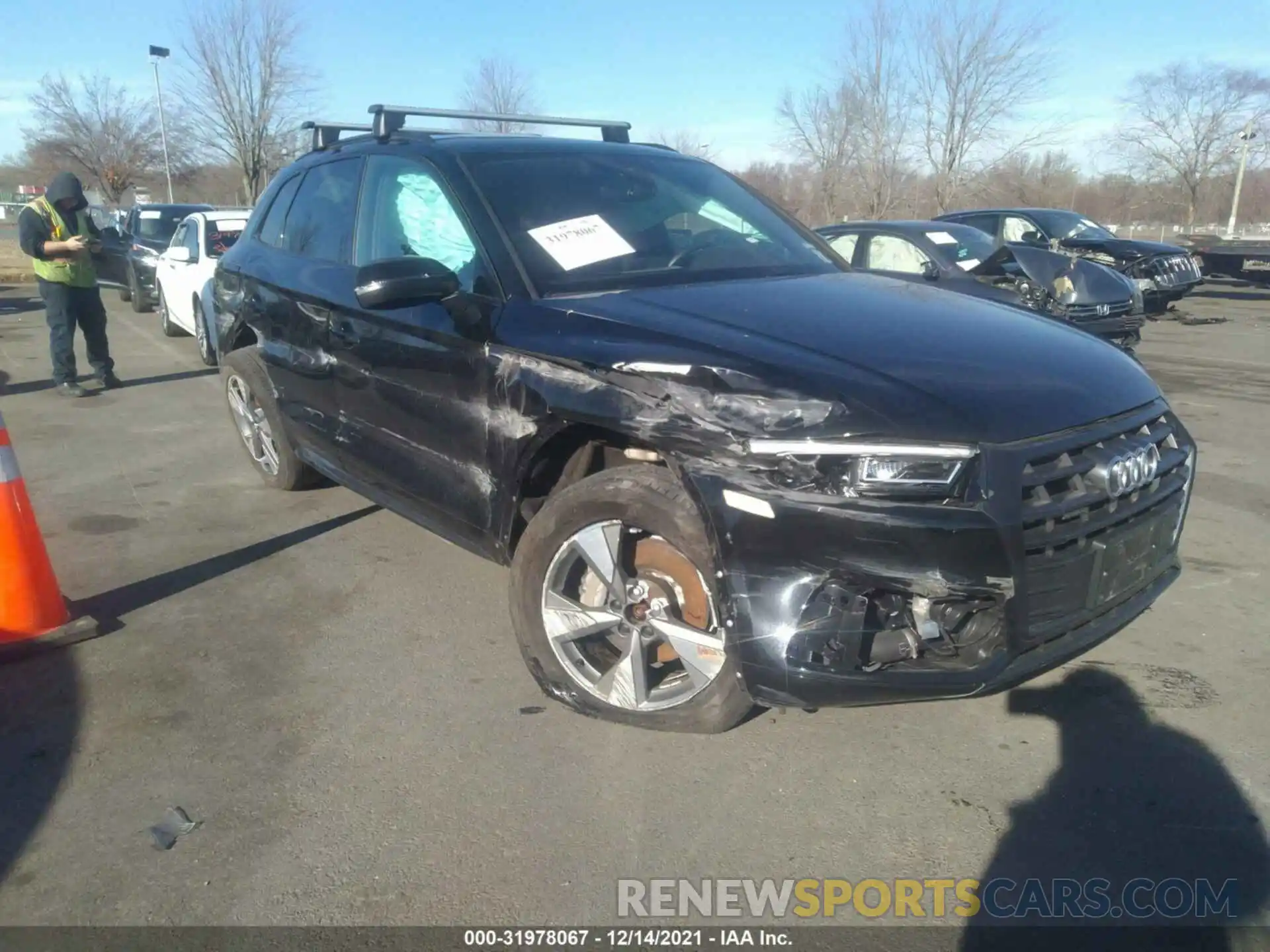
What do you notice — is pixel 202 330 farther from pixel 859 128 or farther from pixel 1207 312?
pixel 859 128

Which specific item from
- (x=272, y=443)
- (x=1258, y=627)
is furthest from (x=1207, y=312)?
(x=272, y=443)

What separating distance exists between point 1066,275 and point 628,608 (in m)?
7.85

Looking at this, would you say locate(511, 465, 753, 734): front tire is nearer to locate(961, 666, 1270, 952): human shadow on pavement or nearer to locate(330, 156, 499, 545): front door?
locate(330, 156, 499, 545): front door

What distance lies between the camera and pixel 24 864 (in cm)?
253

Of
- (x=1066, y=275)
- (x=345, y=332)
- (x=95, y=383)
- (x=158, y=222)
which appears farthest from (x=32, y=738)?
(x=158, y=222)

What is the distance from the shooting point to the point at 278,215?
515cm

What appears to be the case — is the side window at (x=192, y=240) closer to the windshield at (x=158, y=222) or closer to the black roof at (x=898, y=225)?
the windshield at (x=158, y=222)

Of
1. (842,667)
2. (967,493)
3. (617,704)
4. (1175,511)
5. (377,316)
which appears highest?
(377,316)

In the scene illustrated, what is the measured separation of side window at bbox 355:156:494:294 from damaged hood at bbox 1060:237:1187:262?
11.7 meters

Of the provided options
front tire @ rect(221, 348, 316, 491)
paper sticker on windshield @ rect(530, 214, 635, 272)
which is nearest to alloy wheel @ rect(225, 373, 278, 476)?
front tire @ rect(221, 348, 316, 491)

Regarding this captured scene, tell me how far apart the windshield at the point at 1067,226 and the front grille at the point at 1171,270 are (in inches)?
37.7

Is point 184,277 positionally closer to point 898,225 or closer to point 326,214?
point 326,214

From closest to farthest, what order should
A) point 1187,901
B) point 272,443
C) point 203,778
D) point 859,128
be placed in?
point 1187,901
point 203,778
point 272,443
point 859,128

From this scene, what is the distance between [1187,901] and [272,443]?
15.2 feet
